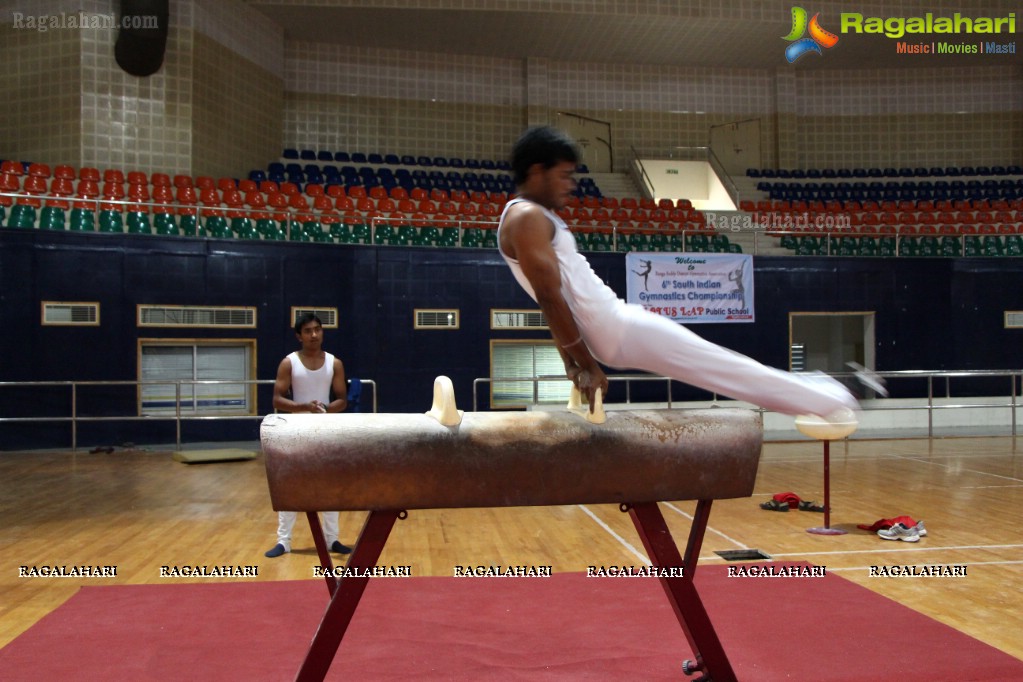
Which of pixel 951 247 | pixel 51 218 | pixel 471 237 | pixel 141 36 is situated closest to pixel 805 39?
pixel 951 247

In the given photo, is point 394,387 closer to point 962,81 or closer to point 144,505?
point 144,505

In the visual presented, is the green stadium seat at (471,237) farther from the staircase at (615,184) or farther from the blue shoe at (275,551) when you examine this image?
the blue shoe at (275,551)

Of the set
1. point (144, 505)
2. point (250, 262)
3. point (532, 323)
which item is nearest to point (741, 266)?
point (532, 323)

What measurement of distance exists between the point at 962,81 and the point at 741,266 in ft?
40.4

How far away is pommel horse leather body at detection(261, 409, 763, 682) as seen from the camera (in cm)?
255

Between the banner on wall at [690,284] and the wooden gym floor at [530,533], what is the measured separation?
17.4 feet

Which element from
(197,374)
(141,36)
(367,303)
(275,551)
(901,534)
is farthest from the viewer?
(141,36)

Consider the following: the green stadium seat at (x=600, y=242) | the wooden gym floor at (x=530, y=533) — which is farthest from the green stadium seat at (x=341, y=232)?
the wooden gym floor at (x=530, y=533)

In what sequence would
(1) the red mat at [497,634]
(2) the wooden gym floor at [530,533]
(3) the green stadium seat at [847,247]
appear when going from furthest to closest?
(3) the green stadium seat at [847,247] → (2) the wooden gym floor at [530,533] → (1) the red mat at [497,634]

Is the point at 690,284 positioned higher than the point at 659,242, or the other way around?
the point at 659,242

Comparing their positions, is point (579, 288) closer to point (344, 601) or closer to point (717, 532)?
point (344, 601)

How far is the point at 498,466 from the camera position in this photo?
2.62 m

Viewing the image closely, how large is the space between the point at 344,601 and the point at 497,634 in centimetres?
112

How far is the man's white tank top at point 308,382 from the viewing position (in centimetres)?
540
